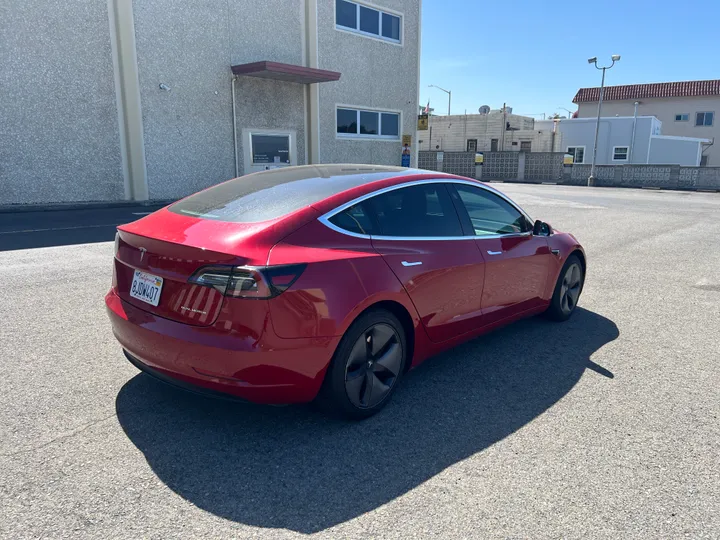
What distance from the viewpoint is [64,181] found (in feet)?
47.1

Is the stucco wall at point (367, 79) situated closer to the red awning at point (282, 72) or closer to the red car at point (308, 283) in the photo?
the red awning at point (282, 72)

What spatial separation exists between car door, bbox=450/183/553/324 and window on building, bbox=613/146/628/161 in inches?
1693

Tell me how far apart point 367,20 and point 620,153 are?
3011cm

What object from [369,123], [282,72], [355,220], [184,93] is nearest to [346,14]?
[369,123]

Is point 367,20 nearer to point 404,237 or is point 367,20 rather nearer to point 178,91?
point 178,91

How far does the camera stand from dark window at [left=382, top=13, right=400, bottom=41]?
21344 mm

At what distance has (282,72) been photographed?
16.4 metres

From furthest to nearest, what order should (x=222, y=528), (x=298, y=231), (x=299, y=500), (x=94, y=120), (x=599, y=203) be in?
1. (x=599, y=203)
2. (x=94, y=120)
3. (x=298, y=231)
4. (x=299, y=500)
5. (x=222, y=528)

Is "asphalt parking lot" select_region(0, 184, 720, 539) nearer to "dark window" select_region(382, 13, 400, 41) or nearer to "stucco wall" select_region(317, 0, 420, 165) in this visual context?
"stucco wall" select_region(317, 0, 420, 165)

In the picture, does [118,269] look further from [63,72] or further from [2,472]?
[63,72]

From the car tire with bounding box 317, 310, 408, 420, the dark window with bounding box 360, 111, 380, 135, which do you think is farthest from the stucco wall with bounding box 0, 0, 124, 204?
the car tire with bounding box 317, 310, 408, 420

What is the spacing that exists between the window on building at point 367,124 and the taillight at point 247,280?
59.4ft

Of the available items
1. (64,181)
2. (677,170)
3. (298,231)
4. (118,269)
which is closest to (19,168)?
(64,181)

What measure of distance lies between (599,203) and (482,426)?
737 inches
